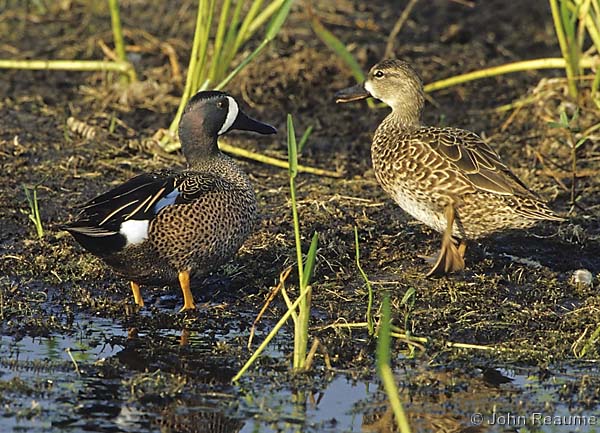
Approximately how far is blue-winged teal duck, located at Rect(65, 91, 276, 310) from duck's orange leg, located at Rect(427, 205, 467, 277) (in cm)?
94

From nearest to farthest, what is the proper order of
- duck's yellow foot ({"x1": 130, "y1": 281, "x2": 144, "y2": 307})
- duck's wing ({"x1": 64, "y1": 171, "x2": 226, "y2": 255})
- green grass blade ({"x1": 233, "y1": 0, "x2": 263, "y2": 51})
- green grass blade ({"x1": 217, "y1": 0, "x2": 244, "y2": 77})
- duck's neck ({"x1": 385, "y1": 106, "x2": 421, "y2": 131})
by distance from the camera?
1. duck's wing ({"x1": 64, "y1": 171, "x2": 226, "y2": 255})
2. duck's yellow foot ({"x1": 130, "y1": 281, "x2": 144, "y2": 307})
3. duck's neck ({"x1": 385, "y1": 106, "x2": 421, "y2": 131})
4. green grass blade ({"x1": 233, "y1": 0, "x2": 263, "y2": 51})
5. green grass blade ({"x1": 217, "y1": 0, "x2": 244, "y2": 77})

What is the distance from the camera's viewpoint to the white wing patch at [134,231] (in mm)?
5297

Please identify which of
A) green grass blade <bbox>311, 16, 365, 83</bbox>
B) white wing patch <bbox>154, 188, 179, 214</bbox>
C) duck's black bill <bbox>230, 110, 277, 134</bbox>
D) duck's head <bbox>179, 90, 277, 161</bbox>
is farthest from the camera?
green grass blade <bbox>311, 16, 365, 83</bbox>

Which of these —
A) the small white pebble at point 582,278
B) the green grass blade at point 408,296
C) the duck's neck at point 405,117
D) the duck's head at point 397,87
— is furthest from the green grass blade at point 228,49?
the small white pebble at point 582,278

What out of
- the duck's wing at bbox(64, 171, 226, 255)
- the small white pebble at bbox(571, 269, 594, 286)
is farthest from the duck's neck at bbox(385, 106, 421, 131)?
the duck's wing at bbox(64, 171, 226, 255)

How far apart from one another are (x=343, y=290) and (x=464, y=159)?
0.89 m

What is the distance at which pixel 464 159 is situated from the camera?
5.84 metres

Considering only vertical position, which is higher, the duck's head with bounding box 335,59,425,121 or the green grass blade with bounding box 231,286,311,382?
the duck's head with bounding box 335,59,425,121

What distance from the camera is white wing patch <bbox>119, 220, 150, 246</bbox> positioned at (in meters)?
5.30

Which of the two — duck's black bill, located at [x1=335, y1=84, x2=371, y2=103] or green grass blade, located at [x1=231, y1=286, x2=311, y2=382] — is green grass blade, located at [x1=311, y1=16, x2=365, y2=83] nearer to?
duck's black bill, located at [x1=335, y1=84, x2=371, y2=103]

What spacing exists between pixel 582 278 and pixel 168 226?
6.76ft

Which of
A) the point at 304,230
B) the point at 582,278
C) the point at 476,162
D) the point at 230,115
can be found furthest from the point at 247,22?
the point at 582,278

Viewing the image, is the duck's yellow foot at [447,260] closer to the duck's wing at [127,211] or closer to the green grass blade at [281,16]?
the duck's wing at [127,211]

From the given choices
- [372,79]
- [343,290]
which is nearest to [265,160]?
[372,79]
